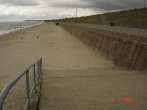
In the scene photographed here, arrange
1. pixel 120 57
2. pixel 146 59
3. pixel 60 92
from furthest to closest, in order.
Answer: pixel 120 57 → pixel 146 59 → pixel 60 92

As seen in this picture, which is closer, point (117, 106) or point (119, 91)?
point (117, 106)

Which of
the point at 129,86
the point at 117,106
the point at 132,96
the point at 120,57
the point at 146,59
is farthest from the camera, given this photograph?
the point at 120,57

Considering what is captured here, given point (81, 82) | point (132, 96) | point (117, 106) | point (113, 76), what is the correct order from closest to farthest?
point (117, 106)
point (132, 96)
point (81, 82)
point (113, 76)

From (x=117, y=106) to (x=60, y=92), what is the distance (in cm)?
212

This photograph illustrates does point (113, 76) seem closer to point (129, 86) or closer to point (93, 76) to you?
point (93, 76)

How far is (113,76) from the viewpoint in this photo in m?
12.5

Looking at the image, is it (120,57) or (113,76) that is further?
(120,57)

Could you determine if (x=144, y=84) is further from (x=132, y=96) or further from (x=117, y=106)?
(x=117, y=106)

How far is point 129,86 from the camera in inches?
408

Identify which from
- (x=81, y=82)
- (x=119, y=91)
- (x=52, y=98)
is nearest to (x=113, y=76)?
(x=81, y=82)

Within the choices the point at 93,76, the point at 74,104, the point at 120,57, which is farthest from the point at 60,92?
the point at 120,57

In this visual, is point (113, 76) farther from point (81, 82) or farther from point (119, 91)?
point (119, 91)

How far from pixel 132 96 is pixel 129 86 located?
143 cm

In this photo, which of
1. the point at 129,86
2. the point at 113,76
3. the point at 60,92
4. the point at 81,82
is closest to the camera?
the point at 60,92
